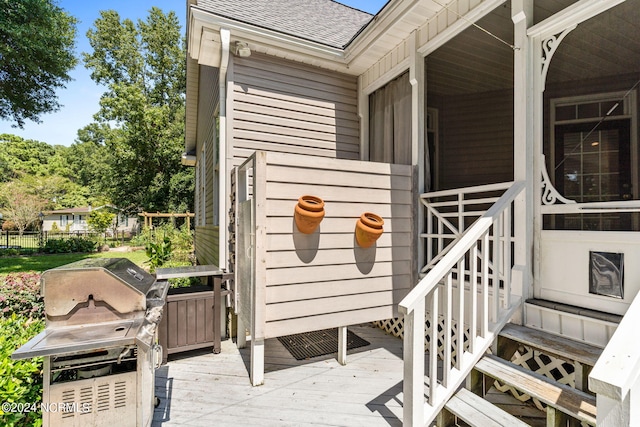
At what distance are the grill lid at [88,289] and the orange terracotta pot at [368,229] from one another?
2.03 metres

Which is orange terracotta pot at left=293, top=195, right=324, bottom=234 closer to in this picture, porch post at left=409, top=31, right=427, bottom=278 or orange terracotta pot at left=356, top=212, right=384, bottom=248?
orange terracotta pot at left=356, top=212, right=384, bottom=248

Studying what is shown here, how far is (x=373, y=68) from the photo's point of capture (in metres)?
4.58

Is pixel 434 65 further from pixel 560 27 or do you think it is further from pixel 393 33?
pixel 560 27

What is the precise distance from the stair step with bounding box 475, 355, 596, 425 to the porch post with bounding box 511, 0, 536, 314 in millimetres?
640

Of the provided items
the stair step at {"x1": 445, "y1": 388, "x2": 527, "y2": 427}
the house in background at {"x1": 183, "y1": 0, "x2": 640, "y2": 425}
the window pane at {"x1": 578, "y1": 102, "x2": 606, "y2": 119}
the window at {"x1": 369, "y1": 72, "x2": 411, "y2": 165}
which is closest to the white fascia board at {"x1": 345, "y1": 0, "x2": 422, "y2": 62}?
the house in background at {"x1": 183, "y1": 0, "x2": 640, "y2": 425}

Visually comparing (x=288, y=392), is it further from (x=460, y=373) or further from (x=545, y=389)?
(x=545, y=389)

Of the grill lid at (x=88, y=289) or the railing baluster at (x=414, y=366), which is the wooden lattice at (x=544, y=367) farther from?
the grill lid at (x=88, y=289)

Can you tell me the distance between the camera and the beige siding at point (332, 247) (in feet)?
9.89

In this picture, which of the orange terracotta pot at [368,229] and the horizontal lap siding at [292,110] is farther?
the horizontal lap siding at [292,110]

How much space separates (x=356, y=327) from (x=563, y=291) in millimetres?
2831

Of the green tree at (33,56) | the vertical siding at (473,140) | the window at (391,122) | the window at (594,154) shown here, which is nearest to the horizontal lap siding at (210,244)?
the window at (391,122)

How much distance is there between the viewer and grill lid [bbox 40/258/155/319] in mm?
1896

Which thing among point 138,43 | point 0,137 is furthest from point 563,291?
point 0,137

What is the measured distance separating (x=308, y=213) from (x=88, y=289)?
1721 mm
